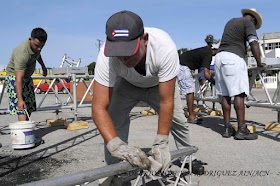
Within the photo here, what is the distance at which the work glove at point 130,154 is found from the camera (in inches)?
68.6

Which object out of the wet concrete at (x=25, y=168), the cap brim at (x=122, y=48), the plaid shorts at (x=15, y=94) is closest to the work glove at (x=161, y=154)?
the cap brim at (x=122, y=48)

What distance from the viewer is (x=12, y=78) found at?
450cm

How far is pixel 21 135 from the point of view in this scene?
4.05m

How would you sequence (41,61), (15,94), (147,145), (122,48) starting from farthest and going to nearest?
(41,61)
(15,94)
(147,145)
(122,48)

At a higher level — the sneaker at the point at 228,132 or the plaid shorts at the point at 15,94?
the plaid shorts at the point at 15,94

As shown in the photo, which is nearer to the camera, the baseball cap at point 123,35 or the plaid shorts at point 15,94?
the baseball cap at point 123,35

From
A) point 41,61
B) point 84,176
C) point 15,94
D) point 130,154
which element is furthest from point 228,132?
point 41,61

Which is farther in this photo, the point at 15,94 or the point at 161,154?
the point at 15,94

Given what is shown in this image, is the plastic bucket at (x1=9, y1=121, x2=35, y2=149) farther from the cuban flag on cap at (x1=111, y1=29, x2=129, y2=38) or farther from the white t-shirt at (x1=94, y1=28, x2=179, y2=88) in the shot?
the cuban flag on cap at (x1=111, y1=29, x2=129, y2=38)

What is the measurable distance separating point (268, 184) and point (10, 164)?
3.22 meters

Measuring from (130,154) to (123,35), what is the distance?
84 centimetres

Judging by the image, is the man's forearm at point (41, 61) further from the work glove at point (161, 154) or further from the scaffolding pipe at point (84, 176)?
the scaffolding pipe at point (84, 176)

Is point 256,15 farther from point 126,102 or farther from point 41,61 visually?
point 41,61

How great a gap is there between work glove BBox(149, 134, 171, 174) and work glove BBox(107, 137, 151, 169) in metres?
0.12
